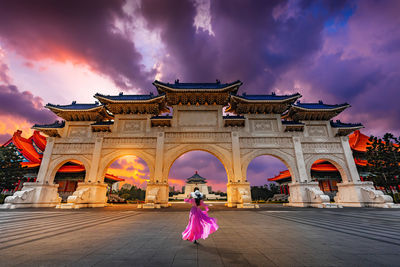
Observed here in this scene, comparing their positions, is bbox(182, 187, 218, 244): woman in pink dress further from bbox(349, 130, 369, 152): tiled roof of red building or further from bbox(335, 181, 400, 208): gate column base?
bbox(349, 130, 369, 152): tiled roof of red building

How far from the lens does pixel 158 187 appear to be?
47.1 feet

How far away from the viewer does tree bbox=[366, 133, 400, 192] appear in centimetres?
1498

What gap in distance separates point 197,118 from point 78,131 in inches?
451

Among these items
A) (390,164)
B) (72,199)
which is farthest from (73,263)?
(390,164)

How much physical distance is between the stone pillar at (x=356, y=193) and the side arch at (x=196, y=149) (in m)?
10.1

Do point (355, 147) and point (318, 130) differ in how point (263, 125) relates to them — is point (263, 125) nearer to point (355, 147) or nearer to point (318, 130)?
point (318, 130)

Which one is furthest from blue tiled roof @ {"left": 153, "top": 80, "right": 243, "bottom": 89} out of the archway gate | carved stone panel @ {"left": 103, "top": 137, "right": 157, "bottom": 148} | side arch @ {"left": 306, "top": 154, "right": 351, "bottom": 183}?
side arch @ {"left": 306, "top": 154, "right": 351, "bottom": 183}

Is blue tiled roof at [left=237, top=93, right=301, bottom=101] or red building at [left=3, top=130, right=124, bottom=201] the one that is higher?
blue tiled roof at [left=237, top=93, right=301, bottom=101]

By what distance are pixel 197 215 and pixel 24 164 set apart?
934 inches

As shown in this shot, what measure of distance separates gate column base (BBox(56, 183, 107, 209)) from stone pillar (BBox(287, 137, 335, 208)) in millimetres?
16687

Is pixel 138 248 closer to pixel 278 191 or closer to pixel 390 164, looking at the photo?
pixel 390 164

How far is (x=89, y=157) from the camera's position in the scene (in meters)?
15.7

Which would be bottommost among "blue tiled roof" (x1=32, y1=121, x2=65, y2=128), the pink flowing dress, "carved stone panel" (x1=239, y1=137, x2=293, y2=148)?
the pink flowing dress

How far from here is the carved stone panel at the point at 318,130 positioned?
16484 mm
